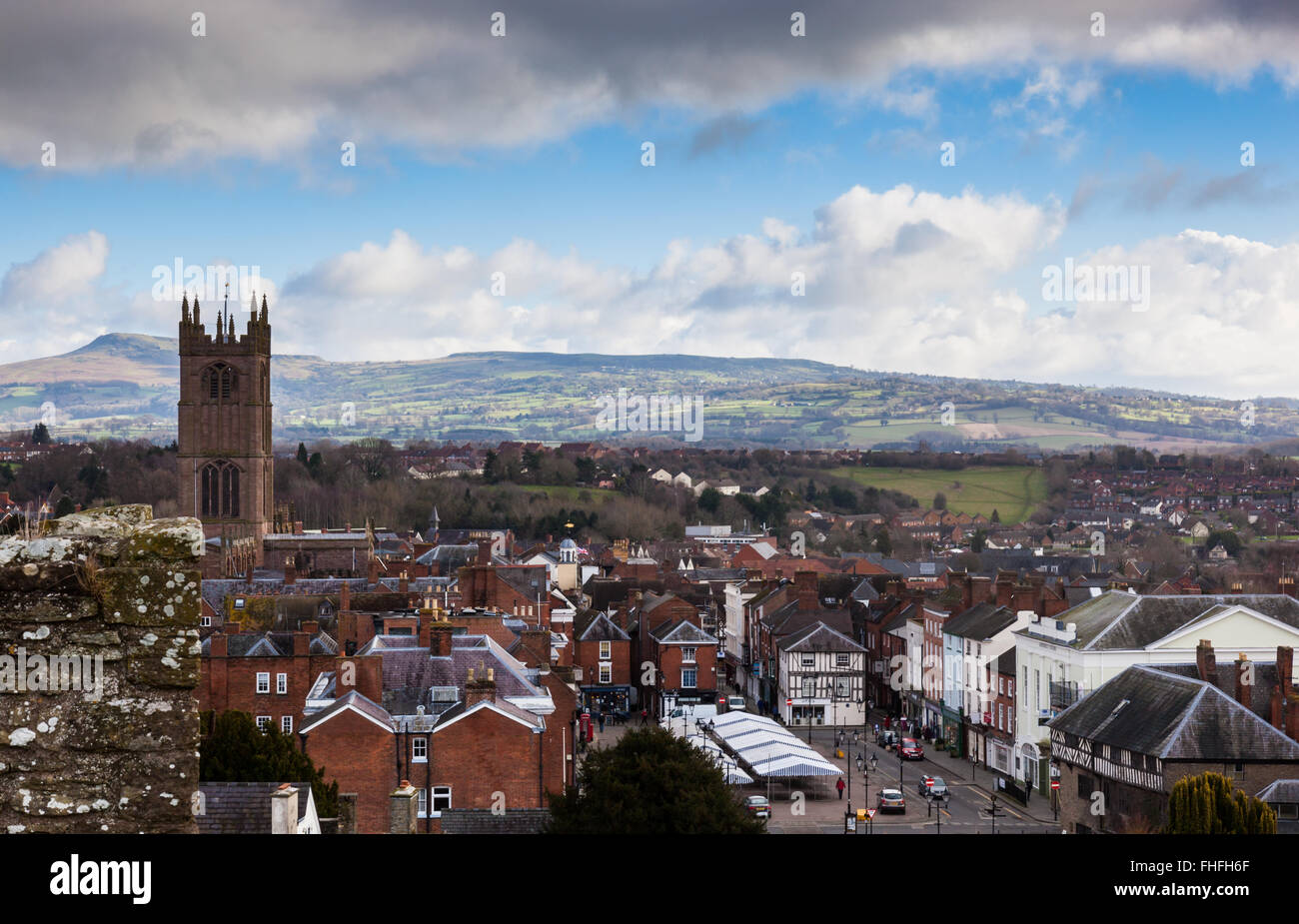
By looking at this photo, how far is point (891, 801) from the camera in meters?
44.2

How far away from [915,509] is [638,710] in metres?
120

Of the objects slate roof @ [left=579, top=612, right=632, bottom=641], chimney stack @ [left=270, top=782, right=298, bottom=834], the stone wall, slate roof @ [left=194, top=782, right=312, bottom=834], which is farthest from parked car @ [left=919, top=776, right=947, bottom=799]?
the stone wall

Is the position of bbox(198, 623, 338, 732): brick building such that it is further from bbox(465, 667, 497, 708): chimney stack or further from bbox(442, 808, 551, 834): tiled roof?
bbox(442, 808, 551, 834): tiled roof

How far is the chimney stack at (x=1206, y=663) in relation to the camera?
141 ft

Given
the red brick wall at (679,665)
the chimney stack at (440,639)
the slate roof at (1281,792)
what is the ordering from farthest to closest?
the red brick wall at (679,665)
the chimney stack at (440,639)
the slate roof at (1281,792)

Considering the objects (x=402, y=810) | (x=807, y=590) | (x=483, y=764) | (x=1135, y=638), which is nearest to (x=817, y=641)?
(x=807, y=590)

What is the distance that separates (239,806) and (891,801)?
25.0 m

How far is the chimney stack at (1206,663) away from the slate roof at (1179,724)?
106 centimetres

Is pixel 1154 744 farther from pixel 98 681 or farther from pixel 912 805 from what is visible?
pixel 98 681

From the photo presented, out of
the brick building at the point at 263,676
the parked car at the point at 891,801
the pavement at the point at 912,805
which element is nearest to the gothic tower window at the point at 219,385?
the pavement at the point at 912,805

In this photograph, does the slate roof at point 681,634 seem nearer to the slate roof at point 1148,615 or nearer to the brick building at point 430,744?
the slate roof at point 1148,615

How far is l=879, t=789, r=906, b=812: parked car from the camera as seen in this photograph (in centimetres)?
4391
